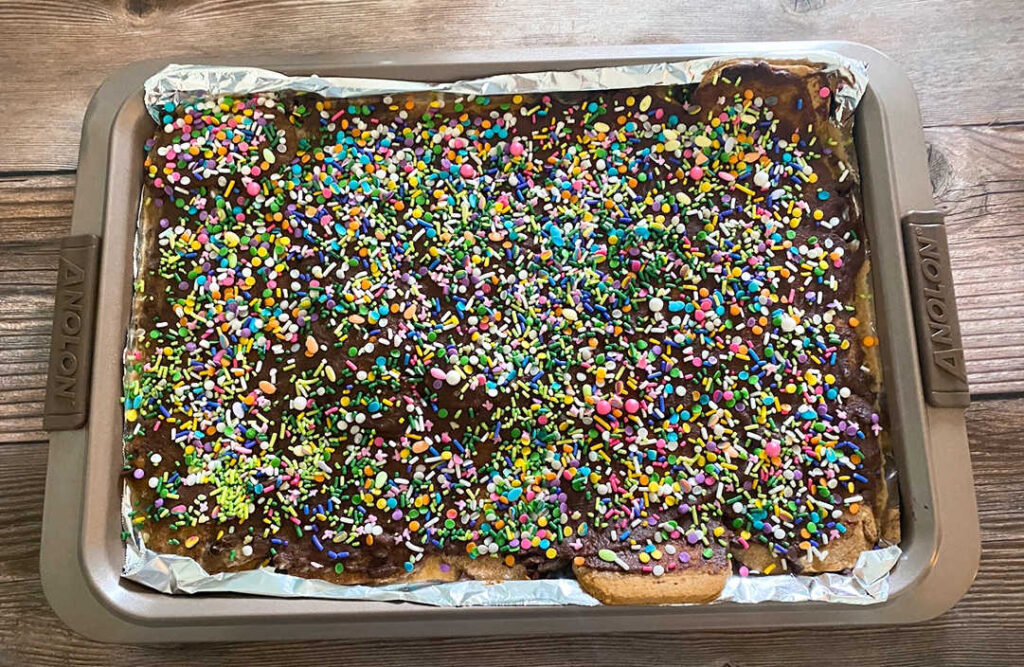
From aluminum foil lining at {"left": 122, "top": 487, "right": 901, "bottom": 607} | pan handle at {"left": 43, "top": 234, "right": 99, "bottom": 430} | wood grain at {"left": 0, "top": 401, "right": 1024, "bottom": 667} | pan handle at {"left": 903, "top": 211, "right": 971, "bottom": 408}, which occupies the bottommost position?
wood grain at {"left": 0, "top": 401, "right": 1024, "bottom": 667}

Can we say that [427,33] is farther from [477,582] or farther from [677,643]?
[677,643]

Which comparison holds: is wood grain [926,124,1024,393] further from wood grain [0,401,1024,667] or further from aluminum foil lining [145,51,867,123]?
aluminum foil lining [145,51,867,123]

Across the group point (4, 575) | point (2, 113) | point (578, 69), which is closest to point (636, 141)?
point (578, 69)

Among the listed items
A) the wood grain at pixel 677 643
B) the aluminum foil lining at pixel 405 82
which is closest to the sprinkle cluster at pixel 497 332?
the aluminum foil lining at pixel 405 82

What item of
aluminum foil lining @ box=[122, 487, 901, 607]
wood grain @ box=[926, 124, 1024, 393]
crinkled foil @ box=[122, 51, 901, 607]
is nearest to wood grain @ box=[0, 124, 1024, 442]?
wood grain @ box=[926, 124, 1024, 393]

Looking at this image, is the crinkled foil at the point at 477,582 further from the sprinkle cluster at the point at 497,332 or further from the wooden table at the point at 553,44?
the wooden table at the point at 553,44

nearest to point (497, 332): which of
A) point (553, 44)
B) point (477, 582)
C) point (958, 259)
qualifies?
point (477, 582)
